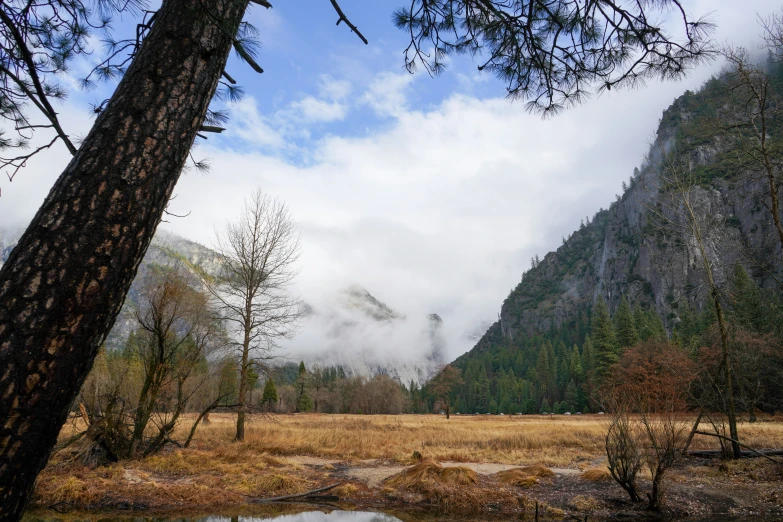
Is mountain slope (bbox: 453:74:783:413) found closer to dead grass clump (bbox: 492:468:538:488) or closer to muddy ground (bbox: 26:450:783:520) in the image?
muddy ground (bbox: 26:450:783:520)

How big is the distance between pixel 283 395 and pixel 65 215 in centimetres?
7874

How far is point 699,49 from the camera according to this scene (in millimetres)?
4340

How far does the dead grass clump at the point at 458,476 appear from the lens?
1064 cm

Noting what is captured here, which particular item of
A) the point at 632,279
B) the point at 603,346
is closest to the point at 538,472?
the point at 603,346

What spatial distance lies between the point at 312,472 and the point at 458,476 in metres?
4.47

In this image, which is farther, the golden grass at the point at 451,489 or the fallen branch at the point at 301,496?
the fallen branch at the point at 301,496

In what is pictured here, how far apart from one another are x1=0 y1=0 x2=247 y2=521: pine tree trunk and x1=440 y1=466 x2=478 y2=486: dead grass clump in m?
10.6

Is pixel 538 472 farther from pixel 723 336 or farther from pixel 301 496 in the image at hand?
pixel 723 336

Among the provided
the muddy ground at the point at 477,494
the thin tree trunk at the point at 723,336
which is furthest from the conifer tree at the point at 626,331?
the muddy ground at the point at 477,494

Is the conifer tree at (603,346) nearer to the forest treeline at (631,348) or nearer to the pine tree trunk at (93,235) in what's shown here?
the forest treeline at (631,348)

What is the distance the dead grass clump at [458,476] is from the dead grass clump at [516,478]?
887 millimetres

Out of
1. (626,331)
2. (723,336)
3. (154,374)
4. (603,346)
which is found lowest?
(154,374)

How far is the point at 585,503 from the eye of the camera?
30.6 ft

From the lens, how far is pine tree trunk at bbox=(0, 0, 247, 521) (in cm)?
153
